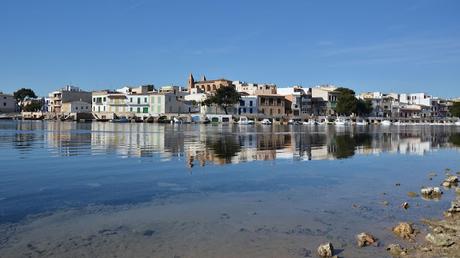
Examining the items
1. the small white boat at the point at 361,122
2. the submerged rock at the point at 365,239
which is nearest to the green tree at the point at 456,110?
the small white boat at the point at 361,122

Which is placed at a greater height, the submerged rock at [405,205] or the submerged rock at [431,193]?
the submerged rock at [431,193]

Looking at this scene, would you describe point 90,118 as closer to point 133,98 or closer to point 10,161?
point 133,98

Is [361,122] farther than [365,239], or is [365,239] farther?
[361,122]

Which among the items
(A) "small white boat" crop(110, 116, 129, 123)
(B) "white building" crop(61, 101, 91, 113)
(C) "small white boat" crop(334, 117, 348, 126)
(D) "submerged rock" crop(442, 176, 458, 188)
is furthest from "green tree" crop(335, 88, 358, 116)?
(D) "submerged rock" crop(442, 176, 458, 188)

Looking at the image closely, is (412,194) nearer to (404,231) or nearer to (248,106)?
(404,231)

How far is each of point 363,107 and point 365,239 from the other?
156334 millimetres

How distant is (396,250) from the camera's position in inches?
369

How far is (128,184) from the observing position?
17.4m

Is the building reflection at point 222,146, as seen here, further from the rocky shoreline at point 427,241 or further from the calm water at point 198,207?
the rocky shoreline at point 427,241

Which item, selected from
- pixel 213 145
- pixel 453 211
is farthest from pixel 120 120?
pixel 453 211

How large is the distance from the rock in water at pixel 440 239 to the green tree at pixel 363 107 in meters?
151

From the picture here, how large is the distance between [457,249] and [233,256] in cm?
459

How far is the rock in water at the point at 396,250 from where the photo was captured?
9219 mm

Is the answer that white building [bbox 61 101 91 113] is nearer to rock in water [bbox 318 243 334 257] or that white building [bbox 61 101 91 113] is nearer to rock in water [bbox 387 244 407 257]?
rock in water [bbox 318 243 334 257]
